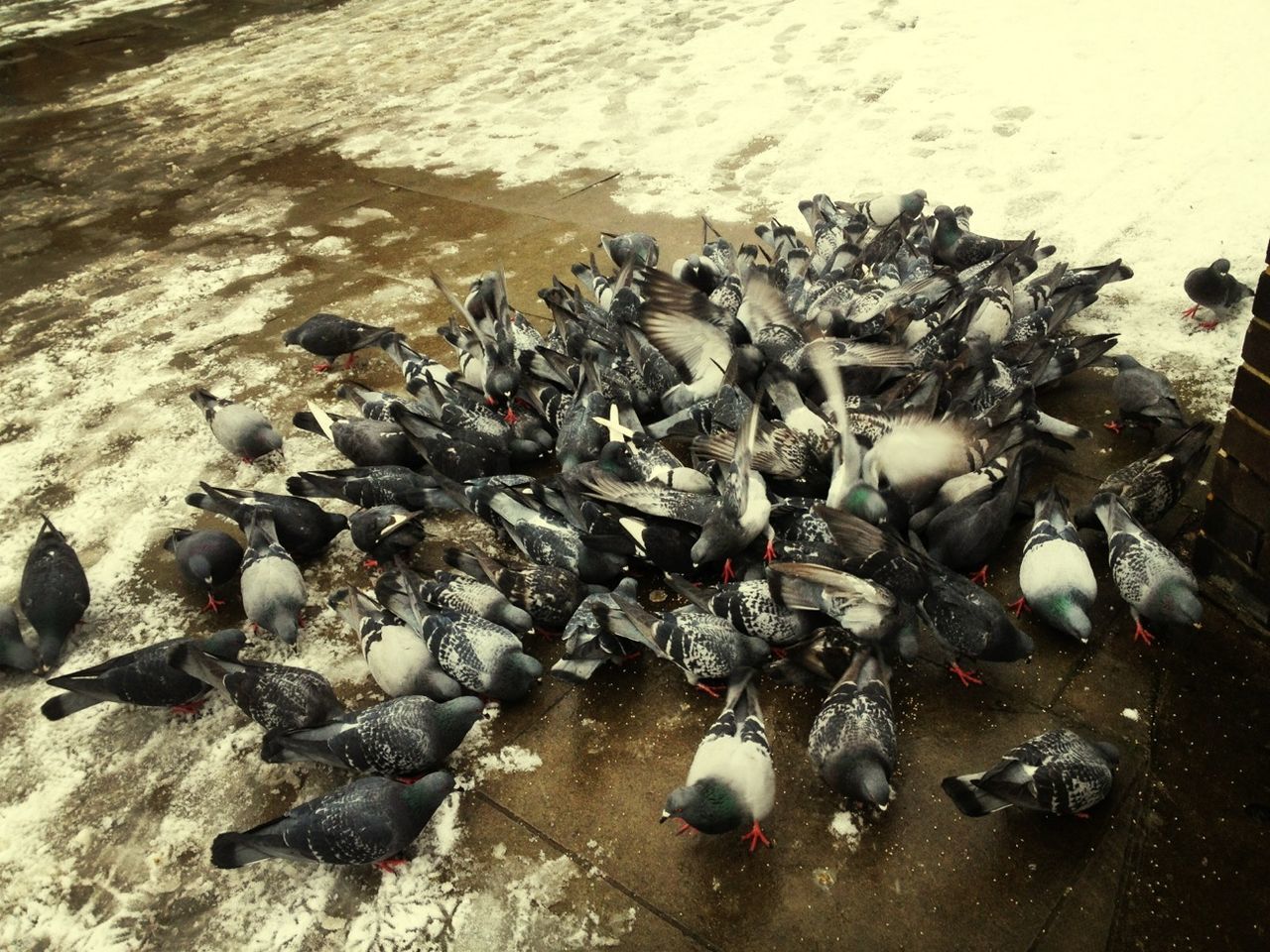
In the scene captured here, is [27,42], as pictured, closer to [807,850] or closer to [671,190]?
[671,190]

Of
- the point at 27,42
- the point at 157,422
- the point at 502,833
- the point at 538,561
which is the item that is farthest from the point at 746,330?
the point at 27,42

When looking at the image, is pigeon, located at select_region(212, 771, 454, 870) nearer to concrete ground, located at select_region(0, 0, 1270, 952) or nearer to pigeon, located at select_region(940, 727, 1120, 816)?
concrete ground, located at select_region(0, 0, 1270, 952)

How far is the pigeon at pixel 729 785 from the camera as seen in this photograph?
6.74 feet

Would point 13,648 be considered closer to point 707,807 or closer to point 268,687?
point 268,687

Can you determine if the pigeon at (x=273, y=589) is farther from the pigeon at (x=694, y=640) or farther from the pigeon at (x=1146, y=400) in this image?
the pigeon at (x=1146, y=400)

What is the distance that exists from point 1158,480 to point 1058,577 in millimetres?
545

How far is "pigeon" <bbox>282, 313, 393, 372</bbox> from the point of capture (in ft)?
13.4

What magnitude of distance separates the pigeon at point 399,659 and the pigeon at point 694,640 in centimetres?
48

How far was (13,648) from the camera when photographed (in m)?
2.84

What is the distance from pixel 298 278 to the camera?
5.16 meters

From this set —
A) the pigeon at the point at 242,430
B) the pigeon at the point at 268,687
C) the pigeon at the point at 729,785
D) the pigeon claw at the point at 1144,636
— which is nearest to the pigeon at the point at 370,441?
the pigeon at the point at 242,430

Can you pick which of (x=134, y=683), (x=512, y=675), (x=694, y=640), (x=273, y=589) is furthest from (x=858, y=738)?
(x=134, y=683)

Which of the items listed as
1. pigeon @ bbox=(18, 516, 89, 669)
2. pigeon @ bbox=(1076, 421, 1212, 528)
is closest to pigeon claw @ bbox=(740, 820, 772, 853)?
pigeon @ bbox=(1076, 421, 1212, 528)

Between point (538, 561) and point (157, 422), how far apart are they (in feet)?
7.32
